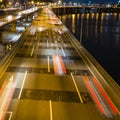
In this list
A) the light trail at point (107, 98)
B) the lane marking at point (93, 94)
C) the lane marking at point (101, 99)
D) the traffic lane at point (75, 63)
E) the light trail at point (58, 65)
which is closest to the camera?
the lane marking at point (101, 99)

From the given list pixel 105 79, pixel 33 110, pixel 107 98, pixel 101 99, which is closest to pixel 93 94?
pixel 101 99

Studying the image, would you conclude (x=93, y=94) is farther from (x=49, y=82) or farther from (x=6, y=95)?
(x=6, y=95)

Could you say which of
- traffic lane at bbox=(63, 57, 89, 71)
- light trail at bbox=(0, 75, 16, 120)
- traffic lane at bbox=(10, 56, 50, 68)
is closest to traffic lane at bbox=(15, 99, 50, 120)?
light trail at bbox=(0, 75, 16, 120)

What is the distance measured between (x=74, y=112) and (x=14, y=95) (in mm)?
6895

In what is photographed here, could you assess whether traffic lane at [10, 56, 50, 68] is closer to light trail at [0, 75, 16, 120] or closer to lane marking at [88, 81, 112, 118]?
light trail at [0, 75, 16, 120]

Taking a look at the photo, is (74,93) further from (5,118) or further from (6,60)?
(6,60)

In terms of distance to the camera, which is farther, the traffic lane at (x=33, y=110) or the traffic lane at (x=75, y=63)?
the traffic lane at (x=75, y=63)

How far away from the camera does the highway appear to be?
25.2 m

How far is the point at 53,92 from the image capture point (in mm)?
31203

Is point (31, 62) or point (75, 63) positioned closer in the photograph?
point (31, 62)

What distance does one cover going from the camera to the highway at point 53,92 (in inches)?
990

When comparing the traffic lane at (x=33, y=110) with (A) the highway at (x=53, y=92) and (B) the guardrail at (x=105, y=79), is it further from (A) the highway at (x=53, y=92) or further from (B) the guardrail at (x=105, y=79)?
(B) the guardrail at (x=105, y=79)

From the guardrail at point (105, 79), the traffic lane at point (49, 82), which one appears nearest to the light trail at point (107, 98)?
the guardrail at point (105, 79)

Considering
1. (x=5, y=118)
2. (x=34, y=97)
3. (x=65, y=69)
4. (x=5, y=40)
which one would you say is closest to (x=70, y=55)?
(x=65, y=69)
